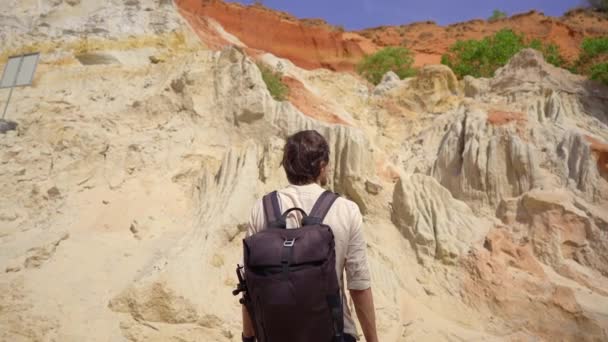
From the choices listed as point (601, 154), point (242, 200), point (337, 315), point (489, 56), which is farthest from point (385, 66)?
point (337, 315)

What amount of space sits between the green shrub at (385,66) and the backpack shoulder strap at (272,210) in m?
17.4

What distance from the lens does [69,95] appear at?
8773 mm

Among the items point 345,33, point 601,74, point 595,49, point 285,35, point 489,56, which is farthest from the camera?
point 345,33

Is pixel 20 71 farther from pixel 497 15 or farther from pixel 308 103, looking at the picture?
pixel 497 15

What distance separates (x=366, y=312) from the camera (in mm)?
2094

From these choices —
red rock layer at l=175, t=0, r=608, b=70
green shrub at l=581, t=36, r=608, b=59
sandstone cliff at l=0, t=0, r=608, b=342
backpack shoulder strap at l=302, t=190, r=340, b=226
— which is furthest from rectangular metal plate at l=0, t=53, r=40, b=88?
red rock layer at l=175, t=0, r=608, b=70

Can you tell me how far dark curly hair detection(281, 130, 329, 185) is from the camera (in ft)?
7.10

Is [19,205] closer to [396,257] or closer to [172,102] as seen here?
[172,102]

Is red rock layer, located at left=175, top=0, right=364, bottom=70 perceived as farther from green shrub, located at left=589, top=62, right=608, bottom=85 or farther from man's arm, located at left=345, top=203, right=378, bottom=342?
man's arm, located at left=345, top=203, right=378, bottom=342

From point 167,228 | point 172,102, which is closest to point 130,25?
point 172,102

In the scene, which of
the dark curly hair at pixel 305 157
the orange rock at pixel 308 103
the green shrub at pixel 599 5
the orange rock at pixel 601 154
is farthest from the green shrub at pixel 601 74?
the green shrub at pixel 599 5

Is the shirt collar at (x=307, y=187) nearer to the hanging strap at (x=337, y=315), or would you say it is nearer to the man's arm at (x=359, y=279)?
the man's arm at (x=359, y=279)

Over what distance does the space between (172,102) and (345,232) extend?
6685 mm

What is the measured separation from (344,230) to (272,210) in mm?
366
